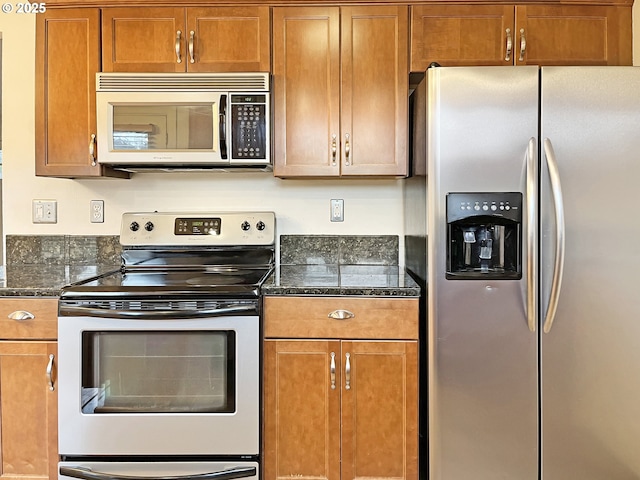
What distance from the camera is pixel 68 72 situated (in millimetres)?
2137

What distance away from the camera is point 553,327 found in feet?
5.71

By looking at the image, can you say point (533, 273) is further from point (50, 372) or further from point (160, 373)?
point (50, 372)

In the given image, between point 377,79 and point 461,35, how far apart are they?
0.40 meters

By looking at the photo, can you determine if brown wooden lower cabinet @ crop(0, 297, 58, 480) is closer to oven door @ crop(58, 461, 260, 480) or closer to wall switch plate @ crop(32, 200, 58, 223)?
oven door @ crop(58, 461, 260, 480)

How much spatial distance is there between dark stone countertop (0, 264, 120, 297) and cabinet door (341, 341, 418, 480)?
1.15 m

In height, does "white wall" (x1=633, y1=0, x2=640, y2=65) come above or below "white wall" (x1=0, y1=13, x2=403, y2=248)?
above

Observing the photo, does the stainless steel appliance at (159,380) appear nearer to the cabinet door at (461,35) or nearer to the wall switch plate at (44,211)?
the wall switch plate at (44,211)

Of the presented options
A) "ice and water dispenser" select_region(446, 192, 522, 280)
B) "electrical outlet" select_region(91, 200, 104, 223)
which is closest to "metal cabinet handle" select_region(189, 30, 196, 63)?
"electrical outlet" select_region(91, 200, 104, 223)

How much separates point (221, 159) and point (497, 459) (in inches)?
Answer: 62.1

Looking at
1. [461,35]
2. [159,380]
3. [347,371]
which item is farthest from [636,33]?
[159,380]

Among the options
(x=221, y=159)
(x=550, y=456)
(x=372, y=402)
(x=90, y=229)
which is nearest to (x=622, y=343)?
(x=550, y=456)

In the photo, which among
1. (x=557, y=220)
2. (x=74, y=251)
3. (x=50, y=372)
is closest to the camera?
(x=557, y=220)

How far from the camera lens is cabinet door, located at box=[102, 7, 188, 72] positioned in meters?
2.12

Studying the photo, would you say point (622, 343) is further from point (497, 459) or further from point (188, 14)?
point (188, 14)
